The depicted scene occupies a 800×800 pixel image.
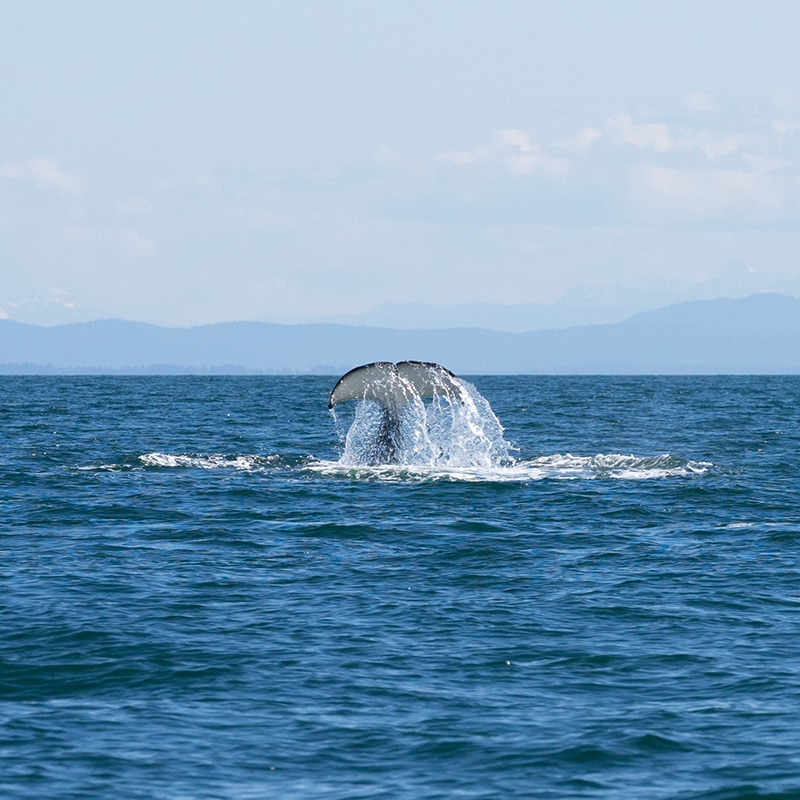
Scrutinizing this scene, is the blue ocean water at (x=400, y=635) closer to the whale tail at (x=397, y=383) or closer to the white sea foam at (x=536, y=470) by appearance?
the white sea foam at (x=536, y=470)

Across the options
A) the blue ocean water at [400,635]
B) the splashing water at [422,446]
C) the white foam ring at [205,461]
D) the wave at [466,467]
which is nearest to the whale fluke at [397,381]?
the splashing water at [422,446]

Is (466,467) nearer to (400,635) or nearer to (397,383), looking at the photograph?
(397,383)

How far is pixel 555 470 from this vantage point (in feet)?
113

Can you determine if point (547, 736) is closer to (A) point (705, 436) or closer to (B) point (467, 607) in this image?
(B) point (467, 607)

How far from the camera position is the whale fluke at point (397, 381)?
28109 mm

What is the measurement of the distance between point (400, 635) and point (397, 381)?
13.1 meters

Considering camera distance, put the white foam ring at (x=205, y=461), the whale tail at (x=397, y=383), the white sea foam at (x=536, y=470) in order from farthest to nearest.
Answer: the white foam ring at (x=205, y=461), the white sea foam at (x=536, y=470), the whale tail at (x=397, y=383)

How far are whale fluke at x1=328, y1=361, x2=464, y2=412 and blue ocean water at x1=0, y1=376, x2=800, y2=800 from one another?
2.18 meters

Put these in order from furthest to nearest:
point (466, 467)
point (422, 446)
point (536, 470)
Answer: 1. point (422, 446)
2. point (466, 467)
3. point (536, 470)

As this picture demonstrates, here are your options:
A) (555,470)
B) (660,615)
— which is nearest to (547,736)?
(660,615)

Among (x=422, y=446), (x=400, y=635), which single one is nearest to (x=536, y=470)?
(x=422, y=446)

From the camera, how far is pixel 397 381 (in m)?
28.9

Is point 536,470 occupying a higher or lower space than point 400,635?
higher

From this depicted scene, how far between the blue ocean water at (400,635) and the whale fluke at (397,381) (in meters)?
2.18
